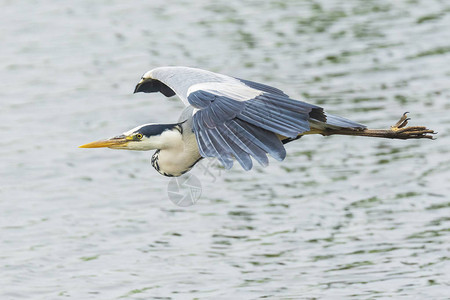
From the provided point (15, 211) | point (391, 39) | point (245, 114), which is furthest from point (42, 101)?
point (245, 114)

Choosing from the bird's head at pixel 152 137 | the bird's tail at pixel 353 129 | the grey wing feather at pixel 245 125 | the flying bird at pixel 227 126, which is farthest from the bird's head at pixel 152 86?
the grey wing feather at pixel 245 125

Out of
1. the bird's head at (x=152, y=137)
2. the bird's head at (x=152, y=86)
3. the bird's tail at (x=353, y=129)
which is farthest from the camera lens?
the bird's head at (x=152, y=86)

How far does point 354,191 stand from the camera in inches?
424

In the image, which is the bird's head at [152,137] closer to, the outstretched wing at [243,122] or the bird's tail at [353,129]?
the outstretched wing at [243,122]

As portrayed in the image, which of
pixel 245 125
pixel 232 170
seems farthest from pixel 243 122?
pixel 232 170

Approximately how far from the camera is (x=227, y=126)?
643 cm

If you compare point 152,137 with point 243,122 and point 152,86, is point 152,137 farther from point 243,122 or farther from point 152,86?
point 152,86

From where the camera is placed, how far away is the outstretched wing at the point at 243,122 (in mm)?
6207

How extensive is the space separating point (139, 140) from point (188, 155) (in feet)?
1.18

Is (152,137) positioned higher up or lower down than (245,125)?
lower down

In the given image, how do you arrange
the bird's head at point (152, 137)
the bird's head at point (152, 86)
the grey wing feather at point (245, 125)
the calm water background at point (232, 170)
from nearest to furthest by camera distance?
1. the grey wing feather at point (245, 125)
2. the bird's head at point (152, 137)
3. the bird's head at point (152, 86)
4. the calm water background at point (232, 170)

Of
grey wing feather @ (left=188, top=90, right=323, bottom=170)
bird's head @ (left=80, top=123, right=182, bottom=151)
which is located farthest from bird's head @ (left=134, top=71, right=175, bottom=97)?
grey wing feather @ (left=188, top=90, right=323, bottom=170)

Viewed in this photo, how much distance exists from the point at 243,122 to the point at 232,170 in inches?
195

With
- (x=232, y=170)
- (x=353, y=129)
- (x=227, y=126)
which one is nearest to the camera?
(x=227, y=126)
